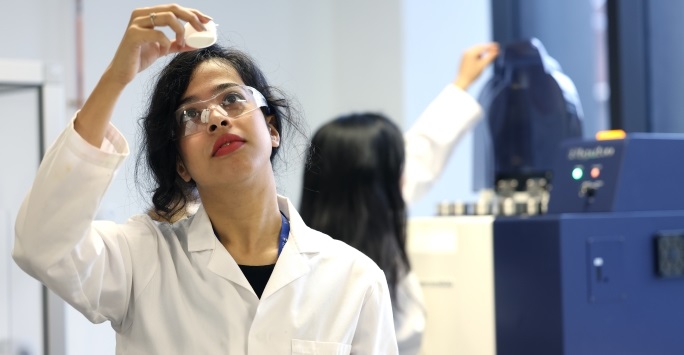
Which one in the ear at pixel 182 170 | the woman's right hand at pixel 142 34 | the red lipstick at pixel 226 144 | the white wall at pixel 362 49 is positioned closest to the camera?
the woman's right hand at pixel 142 34

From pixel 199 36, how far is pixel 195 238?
1.11ft

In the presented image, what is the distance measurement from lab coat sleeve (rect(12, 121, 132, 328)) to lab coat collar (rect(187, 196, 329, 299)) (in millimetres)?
Result: 195

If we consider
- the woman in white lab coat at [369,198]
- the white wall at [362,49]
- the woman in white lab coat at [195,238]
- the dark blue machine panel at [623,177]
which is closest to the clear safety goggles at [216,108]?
the woman in white lab coat at [195,238]

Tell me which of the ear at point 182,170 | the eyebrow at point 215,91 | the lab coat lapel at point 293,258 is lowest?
the lab coat lapel at point 293,258

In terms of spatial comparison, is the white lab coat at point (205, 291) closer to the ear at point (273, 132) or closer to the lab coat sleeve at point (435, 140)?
the ear at point (273, 132)

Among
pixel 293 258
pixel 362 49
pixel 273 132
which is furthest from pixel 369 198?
pixel 362 49

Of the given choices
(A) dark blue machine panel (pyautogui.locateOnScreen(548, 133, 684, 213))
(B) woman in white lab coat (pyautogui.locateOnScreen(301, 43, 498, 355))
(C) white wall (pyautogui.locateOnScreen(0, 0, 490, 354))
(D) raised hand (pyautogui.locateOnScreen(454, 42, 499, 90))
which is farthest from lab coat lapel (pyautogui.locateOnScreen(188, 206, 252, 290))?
(C) white wall (pyautogui.locateOnScreen(0, 0, 490, 354))

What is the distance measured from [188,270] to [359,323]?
0.27 metres

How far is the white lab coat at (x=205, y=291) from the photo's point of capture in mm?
1312

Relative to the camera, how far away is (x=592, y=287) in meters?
2.02

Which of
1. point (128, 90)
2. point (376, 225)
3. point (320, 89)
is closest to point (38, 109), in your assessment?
point (128, 90)

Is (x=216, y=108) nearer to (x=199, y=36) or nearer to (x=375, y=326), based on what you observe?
(x=199, y=36)

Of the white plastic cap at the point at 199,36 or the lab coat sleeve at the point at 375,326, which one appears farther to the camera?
the lab coat sleeve at the point at 375,326

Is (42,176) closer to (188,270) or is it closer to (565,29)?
(188,270)
